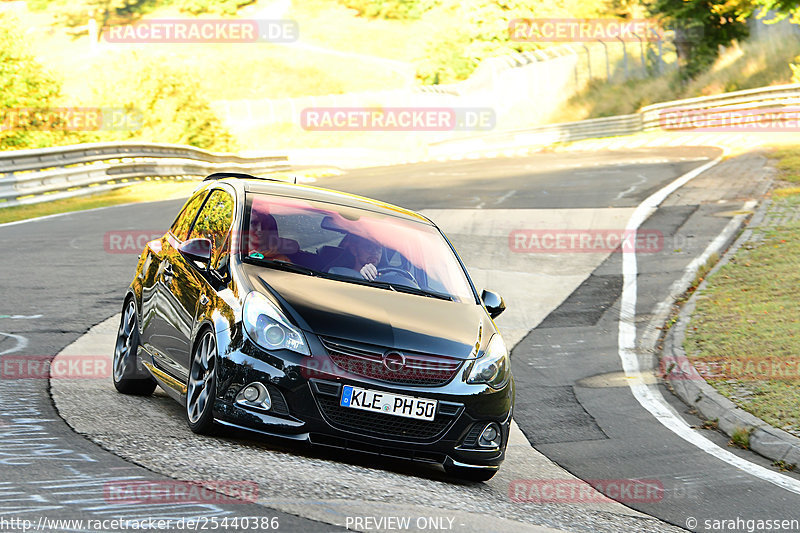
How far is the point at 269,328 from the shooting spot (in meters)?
6.28

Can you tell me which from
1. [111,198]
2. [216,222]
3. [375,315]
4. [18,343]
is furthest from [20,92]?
[375,315]

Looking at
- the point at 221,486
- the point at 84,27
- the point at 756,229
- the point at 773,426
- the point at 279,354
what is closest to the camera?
the point at 221,486

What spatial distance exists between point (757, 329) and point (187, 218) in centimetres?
646

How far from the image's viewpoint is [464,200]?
78.4 feet

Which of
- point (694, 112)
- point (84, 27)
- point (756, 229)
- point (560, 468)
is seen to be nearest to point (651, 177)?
point (756, 229)

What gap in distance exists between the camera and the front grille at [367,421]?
6.14 m

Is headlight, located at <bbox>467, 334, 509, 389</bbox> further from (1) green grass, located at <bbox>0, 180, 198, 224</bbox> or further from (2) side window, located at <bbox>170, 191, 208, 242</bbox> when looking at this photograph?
(1) green grass, located at <bbox>0, 180, 198, 224</bbox>

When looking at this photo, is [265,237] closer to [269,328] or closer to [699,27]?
[269,328]

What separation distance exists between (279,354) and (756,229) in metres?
13.3

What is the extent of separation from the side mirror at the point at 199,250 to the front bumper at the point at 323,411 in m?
1.04

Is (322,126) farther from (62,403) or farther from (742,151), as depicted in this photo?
(62,403)

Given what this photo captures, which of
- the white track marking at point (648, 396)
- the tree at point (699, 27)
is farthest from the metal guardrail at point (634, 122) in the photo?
the white track marking at point (648, 396)

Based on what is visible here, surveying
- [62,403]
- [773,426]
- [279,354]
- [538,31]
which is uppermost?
[538,31]

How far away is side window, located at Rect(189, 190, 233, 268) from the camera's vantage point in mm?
7309
